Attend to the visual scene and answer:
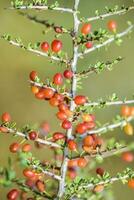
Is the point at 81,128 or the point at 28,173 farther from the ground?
the point at 81,128

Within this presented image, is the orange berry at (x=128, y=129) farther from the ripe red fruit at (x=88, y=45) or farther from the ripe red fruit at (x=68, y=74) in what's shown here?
the ripe red fruit at (x=88, y=45)

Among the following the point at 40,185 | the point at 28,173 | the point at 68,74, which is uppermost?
the point at 68,74

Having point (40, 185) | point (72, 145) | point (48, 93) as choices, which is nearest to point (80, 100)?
point (48, 93)

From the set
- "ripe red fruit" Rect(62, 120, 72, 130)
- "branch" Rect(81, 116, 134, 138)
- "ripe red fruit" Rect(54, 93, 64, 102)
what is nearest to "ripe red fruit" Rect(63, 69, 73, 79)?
"ripe red fruit" Rect(54, 93, 64, 102)

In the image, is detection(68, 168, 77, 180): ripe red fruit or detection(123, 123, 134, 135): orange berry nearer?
detection(123, 123, 134, 135): orange berry

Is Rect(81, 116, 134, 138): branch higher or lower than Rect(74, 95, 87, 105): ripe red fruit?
lower

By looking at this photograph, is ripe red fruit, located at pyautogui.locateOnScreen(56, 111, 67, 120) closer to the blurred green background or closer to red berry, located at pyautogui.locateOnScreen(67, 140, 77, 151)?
red berry, located at pyautogui.locateOnScreen(67, 140, 77, 151)

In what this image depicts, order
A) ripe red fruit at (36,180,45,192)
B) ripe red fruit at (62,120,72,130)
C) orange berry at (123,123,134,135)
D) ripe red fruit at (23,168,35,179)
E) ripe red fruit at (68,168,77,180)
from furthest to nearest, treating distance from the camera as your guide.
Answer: ripe red fruit at (68,168,77,180) → ripe red fruit at (36,180,45,192) → ripe red fruit at (23,168,35,179) → ripe red fruit at (62,120,72,130) → orange berry at (123,123,134,135)

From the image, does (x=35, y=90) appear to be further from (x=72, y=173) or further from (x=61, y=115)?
(x=72, y=173)

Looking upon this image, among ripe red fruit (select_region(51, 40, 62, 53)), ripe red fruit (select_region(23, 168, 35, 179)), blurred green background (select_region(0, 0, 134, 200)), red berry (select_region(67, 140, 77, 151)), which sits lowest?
ripe red fruit (select_region(23, 168, 35, 179))
